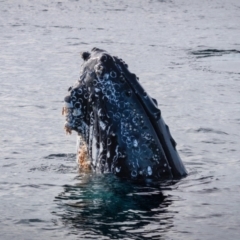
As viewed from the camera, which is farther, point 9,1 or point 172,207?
point 9,1

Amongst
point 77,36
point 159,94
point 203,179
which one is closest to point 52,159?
point 203,179

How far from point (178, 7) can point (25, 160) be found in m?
23.3

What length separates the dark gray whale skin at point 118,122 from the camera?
8.43 meters

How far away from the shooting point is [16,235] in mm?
7566

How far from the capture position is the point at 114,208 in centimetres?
814

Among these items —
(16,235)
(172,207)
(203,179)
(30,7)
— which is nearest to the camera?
(16,235)

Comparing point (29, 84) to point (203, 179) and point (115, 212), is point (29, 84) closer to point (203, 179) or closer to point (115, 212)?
point (203, 179)

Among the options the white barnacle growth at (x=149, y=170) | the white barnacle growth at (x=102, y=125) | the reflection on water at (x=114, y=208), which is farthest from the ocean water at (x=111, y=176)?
the white barnacle growth at (x=102, y=125)

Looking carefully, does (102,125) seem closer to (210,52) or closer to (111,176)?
(111,176)

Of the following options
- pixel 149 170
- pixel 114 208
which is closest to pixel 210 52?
pixel 149 170

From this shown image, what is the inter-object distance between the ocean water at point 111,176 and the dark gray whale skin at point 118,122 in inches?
7.0

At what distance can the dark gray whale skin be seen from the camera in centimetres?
843

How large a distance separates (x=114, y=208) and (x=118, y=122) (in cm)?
73

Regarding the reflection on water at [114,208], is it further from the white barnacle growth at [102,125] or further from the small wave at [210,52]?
the small wave at [210,52]
